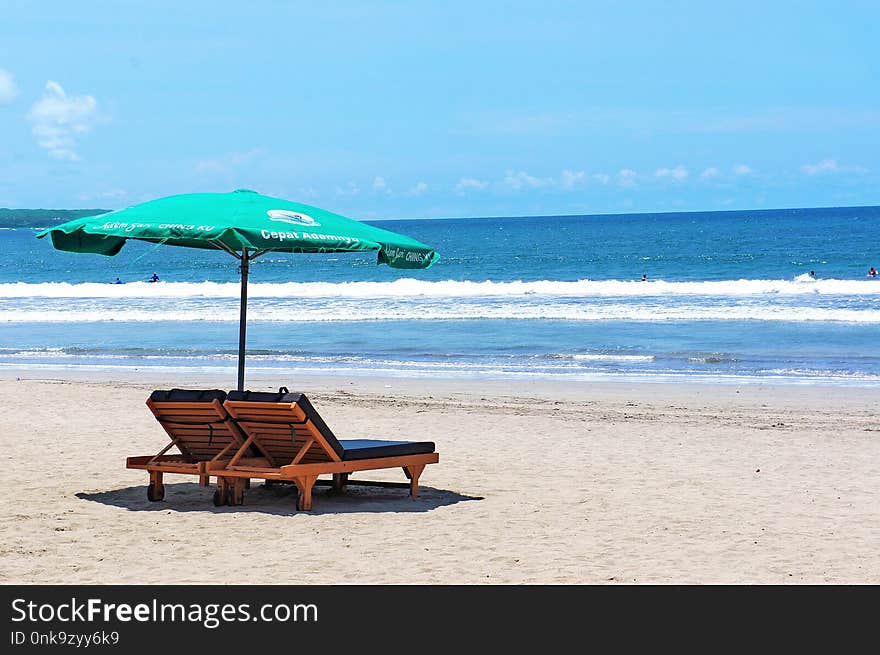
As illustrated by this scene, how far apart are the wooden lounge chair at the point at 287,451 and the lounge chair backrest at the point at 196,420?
8 centimetres

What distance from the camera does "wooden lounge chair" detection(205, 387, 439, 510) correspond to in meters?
7.52

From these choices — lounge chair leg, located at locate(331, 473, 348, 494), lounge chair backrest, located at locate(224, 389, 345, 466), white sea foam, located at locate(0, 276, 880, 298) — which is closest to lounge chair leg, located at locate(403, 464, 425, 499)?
lounge chair leg, located at locate(331, 473, 348, 494)

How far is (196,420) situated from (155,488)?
763mm

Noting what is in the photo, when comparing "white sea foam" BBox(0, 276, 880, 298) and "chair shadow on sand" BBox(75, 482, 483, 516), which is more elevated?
"white sea foam" BBox(0, 276, 880, 298)

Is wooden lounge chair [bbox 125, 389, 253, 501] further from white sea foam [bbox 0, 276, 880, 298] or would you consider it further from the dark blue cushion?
white sea foam [bbox 0, 276, 880, 298]

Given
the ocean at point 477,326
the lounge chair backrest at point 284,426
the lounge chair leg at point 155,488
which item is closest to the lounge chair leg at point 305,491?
the lounge chair backrest at point 284,426

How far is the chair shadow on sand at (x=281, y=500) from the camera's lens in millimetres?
7977

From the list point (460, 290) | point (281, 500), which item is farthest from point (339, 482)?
point (460, 290)

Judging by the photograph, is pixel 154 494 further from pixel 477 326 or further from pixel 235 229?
pixel 477 326

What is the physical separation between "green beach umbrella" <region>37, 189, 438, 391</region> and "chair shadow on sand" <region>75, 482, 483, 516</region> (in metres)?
0.91

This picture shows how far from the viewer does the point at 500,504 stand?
26.8 ft
